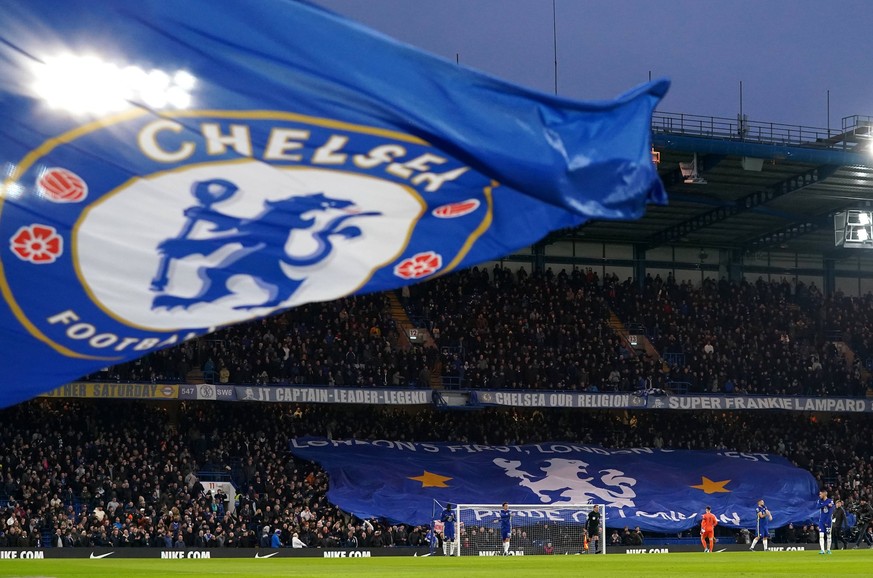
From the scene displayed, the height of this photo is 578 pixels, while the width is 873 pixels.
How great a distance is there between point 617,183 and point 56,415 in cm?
4209

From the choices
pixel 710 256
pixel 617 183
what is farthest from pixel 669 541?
pixel 617 183

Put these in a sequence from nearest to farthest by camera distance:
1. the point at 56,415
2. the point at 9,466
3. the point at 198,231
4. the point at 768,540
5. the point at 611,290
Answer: the point at 198,231 → the point at 9,466 → the point at 56,415 → the point at 768,540 → the point at 611,290

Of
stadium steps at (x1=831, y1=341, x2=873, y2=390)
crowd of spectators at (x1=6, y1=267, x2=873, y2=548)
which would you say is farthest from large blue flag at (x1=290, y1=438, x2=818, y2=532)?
stadium steps at (x1=831, y1=341, x2=873, y2=390)

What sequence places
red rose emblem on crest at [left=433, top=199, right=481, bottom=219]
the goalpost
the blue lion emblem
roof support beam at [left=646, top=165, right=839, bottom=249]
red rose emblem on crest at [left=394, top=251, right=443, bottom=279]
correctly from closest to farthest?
the blue lion emblem, red rose emblem on crest at [left=433, top=199, right=481, bottom=219], red rose emblem on crest at [left=394, top=251, right=443, bottom=279], the goalpost, roof support beam at [left=646, top=165, right=839, bottom=249]

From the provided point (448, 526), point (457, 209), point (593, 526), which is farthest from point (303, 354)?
point (457, 209)

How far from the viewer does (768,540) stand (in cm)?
5028

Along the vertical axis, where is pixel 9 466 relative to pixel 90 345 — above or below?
below

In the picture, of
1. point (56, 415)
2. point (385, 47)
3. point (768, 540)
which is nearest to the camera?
point (385, 47)

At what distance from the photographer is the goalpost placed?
43.4m

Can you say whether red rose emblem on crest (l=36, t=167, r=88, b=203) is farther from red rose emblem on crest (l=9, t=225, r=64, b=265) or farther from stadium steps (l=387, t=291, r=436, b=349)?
stadium steps (l=387, t=291, r=436, b=349)

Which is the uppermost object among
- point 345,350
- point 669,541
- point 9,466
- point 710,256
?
point 710,256

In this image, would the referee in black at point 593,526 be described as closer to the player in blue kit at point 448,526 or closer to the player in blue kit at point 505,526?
the player in blue kit at point 505,526

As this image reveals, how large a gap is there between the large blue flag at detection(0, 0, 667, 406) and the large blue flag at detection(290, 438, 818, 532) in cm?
3932

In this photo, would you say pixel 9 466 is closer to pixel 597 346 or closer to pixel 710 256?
pixel 597 346
